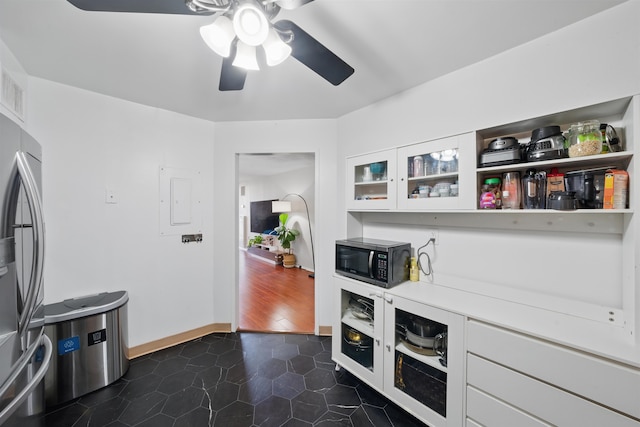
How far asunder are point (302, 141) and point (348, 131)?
0.50m

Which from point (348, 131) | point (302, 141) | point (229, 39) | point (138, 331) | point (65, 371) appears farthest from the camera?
point (302, 141)

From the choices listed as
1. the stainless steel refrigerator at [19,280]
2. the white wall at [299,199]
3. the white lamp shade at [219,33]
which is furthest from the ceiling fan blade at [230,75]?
the white wall at [299,199]

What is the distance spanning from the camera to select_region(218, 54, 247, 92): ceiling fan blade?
1.18 metres

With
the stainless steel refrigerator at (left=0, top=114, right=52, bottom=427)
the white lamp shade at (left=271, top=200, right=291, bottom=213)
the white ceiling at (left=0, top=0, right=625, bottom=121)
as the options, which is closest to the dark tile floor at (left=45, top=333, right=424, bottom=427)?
the stainless steel refrigerator at (left=0, top=114, right=52, bottom=427)

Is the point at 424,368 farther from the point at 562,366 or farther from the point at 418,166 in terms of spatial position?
the point at 418,166

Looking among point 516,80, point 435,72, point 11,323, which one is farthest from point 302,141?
point 11,323

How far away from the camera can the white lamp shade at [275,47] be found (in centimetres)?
99

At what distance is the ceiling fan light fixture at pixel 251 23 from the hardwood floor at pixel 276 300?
257cm

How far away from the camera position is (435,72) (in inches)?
65.1

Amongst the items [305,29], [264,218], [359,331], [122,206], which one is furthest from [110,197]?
[264,218]

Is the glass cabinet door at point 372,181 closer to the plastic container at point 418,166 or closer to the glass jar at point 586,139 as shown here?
the plastic container at point 418,166

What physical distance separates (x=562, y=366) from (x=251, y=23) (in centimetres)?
190

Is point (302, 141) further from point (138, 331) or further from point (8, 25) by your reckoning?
point (138, 331)

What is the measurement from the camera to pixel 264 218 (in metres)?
6.20
